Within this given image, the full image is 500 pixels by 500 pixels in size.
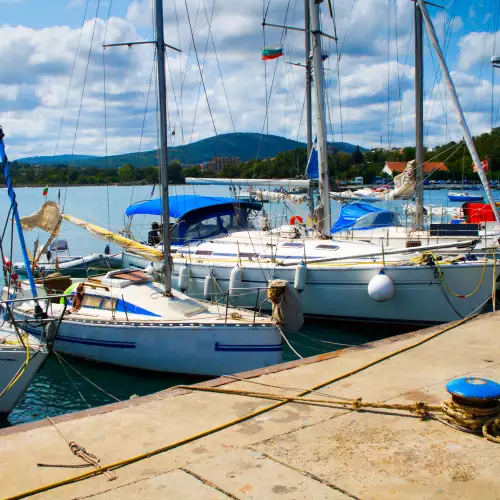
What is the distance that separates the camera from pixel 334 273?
1539 cm

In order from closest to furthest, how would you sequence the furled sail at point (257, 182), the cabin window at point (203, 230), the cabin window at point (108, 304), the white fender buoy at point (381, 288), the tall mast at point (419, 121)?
the cabin window at point (108, 304) < the white fender buoy at point (381, 288) < the cabin window at point (203, 230) < the tall mast at point (419, 121) < the furled sail at point (257, 182)

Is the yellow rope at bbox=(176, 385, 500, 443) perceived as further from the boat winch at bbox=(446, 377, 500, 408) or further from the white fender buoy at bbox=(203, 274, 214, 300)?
the white fender buoy at bbox=(203, 274, 214, 300)

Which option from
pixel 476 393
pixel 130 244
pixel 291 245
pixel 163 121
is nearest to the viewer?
pixel 476 393

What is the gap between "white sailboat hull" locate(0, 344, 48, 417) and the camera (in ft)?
32.5

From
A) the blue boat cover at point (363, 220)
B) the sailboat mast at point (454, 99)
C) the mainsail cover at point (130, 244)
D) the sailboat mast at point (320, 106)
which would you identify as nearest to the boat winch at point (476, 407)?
the sailboat mast at point (454, 99)

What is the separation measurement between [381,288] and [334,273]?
4.72ft

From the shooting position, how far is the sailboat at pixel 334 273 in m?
14.6

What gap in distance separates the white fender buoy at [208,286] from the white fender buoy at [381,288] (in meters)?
4.45

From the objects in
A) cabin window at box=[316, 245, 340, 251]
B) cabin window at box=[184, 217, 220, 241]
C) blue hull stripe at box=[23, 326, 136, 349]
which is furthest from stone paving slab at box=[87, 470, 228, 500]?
cabin window at box=[184, 217, 220, 241]

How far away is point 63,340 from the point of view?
13.2m

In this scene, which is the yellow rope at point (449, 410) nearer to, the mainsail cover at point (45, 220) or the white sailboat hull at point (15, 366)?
the white sailboat hull at point (15, 366)

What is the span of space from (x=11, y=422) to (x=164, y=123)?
6.51m

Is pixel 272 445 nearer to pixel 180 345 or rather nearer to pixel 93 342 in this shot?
pixel 180 345

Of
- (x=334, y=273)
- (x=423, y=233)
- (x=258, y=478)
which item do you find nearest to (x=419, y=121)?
(x=423, y=233)
